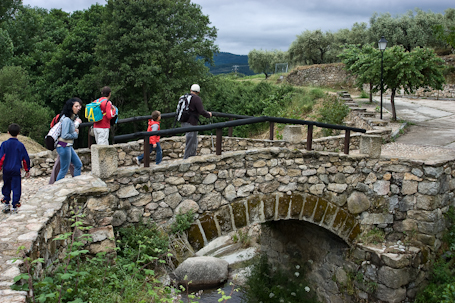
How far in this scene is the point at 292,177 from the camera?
7066mm

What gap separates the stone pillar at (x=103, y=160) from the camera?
5.19m

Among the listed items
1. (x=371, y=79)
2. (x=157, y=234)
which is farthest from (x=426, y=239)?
(x=371, y=79)

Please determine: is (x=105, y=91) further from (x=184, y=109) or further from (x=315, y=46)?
(x=315, y=46)

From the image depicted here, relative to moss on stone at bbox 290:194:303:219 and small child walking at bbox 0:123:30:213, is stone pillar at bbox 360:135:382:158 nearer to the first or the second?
moss on stone at bbox 290:194:303:219

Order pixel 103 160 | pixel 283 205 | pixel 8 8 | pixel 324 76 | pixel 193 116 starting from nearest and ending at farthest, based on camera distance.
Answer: pixel 103 160 → pixel 193 116 → pixel 283 205 → pixel 324 76 → pixel 8 8

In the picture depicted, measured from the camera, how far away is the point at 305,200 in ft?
23.8

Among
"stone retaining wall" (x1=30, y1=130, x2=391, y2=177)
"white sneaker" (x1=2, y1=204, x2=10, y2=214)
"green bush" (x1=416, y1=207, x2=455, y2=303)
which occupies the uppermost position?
"stone retaining wall" (x1=30, y1=130, x2=391, y2=177)

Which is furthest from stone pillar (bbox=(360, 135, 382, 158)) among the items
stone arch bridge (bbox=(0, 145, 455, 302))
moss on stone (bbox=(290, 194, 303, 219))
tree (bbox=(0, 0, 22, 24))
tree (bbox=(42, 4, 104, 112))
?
tree (bbox=(0, 0, 22, 24))

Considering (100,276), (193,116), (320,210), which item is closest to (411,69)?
(320,210)

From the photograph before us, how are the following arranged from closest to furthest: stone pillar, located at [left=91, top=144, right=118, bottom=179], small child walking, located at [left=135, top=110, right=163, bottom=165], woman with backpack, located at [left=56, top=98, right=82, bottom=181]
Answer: stone pillar, located at [left=91, top=144, right=118, bottom=179] < woman with backpack, located at [left=56, top=98, right=82, bottom=181] < small child walking, located at [left=135, top=110, right=163, bottom=165]

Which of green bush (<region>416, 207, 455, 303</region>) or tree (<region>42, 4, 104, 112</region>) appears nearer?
green bush (<region>416, 207, 455, 303</region>)

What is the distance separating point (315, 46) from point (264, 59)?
10.5 meters

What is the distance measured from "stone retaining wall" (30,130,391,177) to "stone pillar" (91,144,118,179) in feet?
7.26

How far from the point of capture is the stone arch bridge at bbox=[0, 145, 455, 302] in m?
5.29
